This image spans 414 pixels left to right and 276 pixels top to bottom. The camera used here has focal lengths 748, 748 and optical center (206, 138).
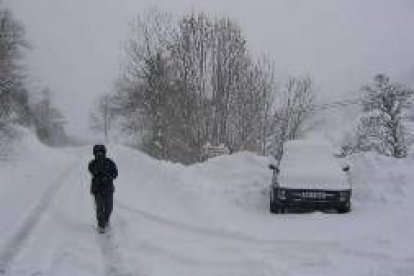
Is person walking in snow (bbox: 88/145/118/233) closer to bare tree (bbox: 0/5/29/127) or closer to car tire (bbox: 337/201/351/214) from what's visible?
car tire (bbox: 337/201/351/214)

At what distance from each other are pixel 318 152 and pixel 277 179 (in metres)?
2.42

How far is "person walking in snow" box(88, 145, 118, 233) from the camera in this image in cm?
1448

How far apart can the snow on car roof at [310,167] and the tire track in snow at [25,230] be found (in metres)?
5.56

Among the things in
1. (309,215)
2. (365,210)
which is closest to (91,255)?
(309,215)

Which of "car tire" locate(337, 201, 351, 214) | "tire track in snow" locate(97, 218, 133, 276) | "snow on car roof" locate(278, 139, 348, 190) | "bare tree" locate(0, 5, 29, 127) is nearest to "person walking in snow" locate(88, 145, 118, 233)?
"tire track in snow" locate(97, 218, 133, 276)

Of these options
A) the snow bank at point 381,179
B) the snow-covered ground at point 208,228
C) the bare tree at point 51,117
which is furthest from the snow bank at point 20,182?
the bare tree at point 51,117

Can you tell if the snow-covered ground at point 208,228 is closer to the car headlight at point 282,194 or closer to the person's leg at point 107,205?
the person's leg at point 107,205

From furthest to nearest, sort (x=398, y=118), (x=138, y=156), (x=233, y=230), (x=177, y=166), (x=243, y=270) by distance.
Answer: (x=398, y=118), (x=138, y=156), (x=177, y=166), (x=233, y=230), (x=243, y=270)

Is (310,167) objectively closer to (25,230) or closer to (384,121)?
(25,230)

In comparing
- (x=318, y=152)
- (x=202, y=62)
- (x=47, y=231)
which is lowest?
Result: (x=47, y=231)

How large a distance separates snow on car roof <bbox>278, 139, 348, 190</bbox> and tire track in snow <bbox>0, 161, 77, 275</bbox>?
5.56 m

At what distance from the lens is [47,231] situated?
14.5 metres

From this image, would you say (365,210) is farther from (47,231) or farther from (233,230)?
(47,231)

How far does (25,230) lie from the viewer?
1463 cm
